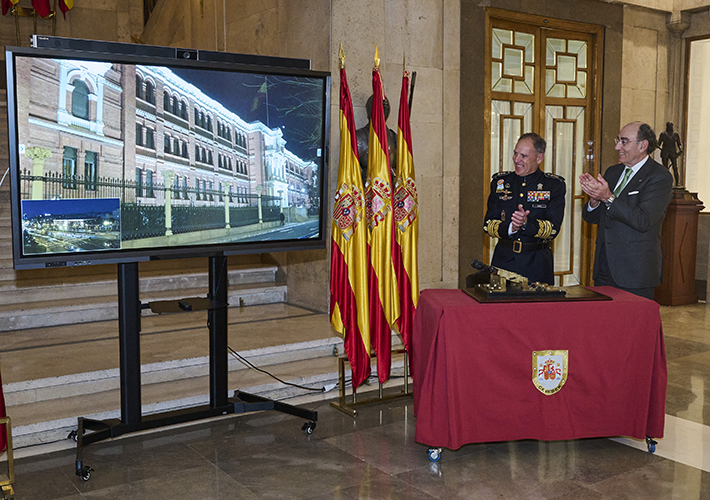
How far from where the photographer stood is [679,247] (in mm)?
7730

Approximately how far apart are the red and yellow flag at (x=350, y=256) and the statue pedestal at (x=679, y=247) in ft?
15.6

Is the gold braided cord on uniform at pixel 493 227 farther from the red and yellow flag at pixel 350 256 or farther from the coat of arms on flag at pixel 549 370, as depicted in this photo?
the coat of arms on flag at pixel 549 370

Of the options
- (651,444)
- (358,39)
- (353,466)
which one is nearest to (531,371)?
(651,444)

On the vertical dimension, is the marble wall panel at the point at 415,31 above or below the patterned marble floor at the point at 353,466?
above

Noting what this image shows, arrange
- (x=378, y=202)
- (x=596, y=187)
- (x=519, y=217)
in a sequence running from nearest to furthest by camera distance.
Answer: (x=596, y=187)
(x=519, y=217)
(x=378, y=202)

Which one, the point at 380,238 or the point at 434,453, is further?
the point at 380,238

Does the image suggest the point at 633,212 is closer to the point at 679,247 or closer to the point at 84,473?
the point at 84,473

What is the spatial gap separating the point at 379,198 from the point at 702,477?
236 centimetres

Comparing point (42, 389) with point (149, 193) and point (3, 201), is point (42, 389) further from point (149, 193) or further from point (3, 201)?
point (3, 201)

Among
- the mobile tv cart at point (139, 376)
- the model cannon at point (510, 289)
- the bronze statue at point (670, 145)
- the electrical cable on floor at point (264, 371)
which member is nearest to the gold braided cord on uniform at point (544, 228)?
the model cannon at point (510, 289)

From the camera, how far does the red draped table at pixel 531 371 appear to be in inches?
133

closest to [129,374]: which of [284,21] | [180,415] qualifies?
[180,415]

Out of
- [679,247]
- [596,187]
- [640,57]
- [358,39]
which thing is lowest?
[679,247]

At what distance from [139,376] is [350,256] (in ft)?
4.77
